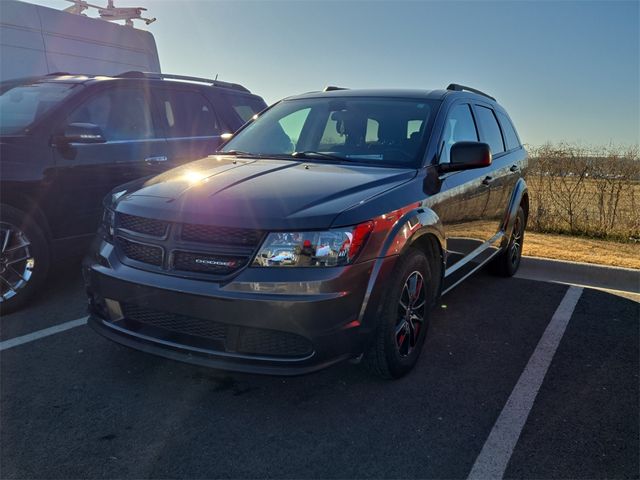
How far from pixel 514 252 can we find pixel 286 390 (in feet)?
11.9

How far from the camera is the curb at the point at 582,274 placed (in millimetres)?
5727

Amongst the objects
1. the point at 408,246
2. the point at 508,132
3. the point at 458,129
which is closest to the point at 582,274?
the point at 508,132

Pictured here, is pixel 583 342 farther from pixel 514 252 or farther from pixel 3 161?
pixel 3 161

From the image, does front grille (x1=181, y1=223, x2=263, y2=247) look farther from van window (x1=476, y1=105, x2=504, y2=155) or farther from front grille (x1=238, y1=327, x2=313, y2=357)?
van window (x1=476, y1=105, x2=504, y2=155)

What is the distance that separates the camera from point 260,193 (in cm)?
288

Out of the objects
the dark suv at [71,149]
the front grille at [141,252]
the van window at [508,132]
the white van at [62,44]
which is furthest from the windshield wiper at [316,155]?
the white van at [62,44]

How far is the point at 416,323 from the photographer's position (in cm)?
334

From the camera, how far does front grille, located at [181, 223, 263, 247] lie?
103 inches

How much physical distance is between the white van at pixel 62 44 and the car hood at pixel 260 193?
17.1ft

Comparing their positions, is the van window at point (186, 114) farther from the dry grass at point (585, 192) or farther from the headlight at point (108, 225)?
the dry grass at point (585, 192)

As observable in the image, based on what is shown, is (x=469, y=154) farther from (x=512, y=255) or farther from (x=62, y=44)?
(x=62, y=44)

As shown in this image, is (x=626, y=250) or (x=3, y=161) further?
(x=626, y=250)

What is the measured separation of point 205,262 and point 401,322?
1.22 m

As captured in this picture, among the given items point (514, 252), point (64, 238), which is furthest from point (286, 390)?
point (514, 252)
